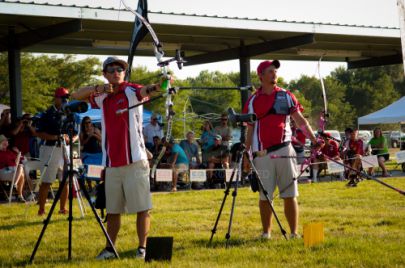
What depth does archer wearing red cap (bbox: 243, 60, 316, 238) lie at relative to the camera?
777 centimetres

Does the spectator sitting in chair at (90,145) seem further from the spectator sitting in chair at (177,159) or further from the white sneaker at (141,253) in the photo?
the white sneaker at (141,253)

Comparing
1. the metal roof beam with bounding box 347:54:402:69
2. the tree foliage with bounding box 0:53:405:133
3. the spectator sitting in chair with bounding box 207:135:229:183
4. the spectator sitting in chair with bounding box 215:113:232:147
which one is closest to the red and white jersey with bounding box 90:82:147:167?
the spectator sitting in chair with bounding box 207:135:229:183

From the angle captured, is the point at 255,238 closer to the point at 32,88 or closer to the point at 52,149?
the point at 52,149

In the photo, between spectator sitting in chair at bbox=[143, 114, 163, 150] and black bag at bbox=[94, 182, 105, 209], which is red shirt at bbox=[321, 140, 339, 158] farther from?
black bag at bbox=[94, 182, 105, 209]

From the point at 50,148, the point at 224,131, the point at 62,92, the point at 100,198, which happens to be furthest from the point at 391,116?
the point at 100,198

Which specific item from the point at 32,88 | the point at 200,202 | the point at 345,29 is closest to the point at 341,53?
the point at 345,29

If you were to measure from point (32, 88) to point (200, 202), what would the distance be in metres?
33.8

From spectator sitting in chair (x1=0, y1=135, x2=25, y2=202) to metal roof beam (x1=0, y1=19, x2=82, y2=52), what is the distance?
9.64ft

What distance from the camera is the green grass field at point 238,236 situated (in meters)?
6.51

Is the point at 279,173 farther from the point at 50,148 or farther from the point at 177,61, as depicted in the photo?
the point at 50,148

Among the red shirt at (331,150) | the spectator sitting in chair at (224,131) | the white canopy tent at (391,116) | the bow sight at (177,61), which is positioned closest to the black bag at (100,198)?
the bow sight at (177,61)

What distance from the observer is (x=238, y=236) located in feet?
27.2

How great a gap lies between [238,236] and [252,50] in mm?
13226

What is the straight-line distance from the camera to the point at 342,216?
10180 mm
